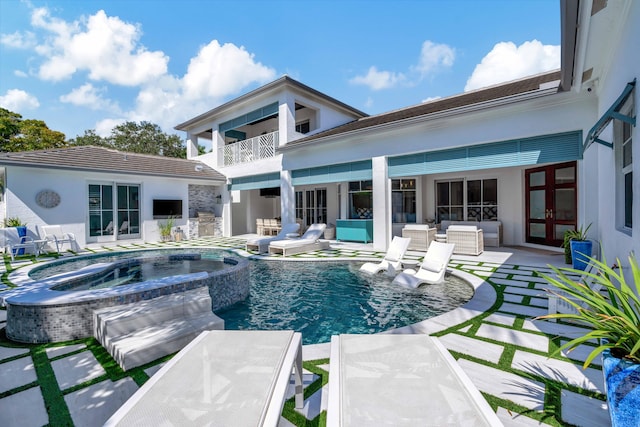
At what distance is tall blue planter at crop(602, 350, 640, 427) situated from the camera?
5.39 ft

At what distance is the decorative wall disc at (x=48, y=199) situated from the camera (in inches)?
442

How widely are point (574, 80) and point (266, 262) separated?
28.2ft

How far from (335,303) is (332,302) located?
0.08 meters

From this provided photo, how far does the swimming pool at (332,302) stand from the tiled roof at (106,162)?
18.2 ft

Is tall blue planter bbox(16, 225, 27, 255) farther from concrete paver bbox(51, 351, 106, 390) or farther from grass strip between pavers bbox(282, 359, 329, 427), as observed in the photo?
grass strip between pavers bbox(282, 359, 329, 427)

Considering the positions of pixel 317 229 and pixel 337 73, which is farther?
pixel 337 73

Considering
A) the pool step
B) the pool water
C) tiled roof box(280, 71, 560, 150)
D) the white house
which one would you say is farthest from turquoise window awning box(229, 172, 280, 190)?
the pool step

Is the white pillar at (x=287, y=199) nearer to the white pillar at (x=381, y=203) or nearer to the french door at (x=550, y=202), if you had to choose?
the white pillar at (x=381, y=203)

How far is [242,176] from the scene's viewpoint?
1589cm

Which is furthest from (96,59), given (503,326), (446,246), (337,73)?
(503,326)

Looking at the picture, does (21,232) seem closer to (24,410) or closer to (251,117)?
(251,117)

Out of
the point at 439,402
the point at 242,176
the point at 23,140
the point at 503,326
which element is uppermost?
the point at 23,140

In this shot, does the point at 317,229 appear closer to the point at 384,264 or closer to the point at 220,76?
the point at 384,264

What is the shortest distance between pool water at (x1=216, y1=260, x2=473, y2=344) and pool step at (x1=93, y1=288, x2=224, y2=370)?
714mm
